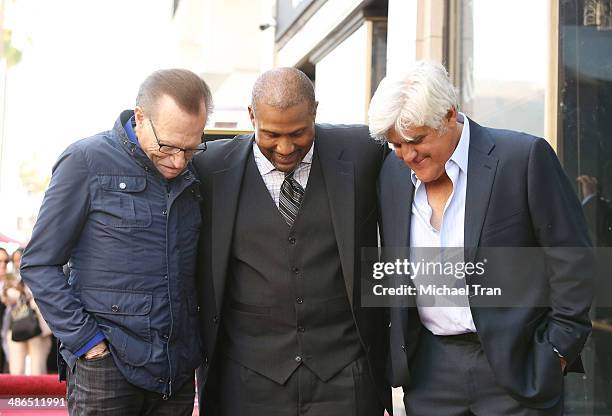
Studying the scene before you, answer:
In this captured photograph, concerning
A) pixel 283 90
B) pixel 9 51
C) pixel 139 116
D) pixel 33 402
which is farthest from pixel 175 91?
pixel 9 51

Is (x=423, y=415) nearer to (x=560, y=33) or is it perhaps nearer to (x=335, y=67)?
(x=560, y=33)

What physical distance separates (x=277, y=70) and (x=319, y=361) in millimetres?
1089

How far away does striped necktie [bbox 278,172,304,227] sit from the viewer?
3.29 metres

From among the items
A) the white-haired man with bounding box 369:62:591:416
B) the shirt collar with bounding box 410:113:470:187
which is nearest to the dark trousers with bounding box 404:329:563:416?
the white-haired man with bounding box 369:62:591:416

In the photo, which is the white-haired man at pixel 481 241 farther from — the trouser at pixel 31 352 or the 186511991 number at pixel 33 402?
the trouser at pixel 31 352

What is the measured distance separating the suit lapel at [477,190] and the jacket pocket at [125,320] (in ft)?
3.58

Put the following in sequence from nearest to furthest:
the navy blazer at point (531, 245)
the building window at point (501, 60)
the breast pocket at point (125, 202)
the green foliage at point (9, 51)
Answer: the navy blazer at point (531, 245) → the breast pocket at point (125, 202) → the building window at point (501, 60) → the green foliage at point (9, 51)

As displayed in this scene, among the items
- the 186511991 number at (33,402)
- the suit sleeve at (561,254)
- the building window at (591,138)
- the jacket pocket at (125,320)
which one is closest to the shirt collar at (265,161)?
the jacket pocket at (125,320)

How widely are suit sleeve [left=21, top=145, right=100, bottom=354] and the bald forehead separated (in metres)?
0.68

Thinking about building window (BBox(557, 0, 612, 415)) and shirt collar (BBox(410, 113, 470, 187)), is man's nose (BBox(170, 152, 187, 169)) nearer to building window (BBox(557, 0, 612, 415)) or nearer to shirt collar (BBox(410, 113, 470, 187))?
shirt collar (BBox(410, 113, 470, 187))

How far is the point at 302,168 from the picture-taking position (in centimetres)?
340

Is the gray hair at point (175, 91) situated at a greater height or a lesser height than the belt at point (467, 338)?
greater

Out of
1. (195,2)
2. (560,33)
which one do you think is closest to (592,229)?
(560,33)

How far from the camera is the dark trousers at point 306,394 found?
325 centimetres
